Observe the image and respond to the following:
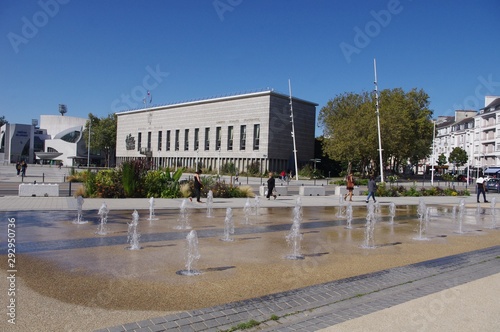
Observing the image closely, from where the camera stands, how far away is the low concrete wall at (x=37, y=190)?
1966 cm

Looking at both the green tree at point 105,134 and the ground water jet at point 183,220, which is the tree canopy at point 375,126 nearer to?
the ground water jet at point 183,220

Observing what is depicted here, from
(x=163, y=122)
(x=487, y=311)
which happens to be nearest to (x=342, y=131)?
(x=163, y=122)

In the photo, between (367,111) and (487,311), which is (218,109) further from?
(487,311)

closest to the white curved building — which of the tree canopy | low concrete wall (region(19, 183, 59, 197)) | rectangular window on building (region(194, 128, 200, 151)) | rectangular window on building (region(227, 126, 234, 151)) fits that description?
rectangular window on building (region(194, 128, 200, 151))

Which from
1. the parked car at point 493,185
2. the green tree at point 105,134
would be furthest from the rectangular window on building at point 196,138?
the parked car at point 493,185

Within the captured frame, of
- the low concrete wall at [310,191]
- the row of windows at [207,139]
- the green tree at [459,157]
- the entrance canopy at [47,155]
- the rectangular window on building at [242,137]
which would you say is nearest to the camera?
the low concrete wall at [310,191]

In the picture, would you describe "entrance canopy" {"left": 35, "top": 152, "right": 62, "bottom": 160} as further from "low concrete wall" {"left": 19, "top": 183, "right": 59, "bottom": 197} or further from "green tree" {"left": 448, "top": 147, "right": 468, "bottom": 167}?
"low concrete wall" {"left": 19, "top": 183, "right": 59, "bottom": 197}

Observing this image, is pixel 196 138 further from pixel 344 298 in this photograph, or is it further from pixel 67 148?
pixel 344 298

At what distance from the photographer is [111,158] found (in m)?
123

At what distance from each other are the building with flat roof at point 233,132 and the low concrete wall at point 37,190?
4873 centimetres

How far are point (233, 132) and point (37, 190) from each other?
2153 inches

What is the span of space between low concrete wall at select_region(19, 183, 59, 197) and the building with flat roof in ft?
160

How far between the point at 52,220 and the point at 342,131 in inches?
2023

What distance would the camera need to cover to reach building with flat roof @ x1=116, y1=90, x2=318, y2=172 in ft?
224
